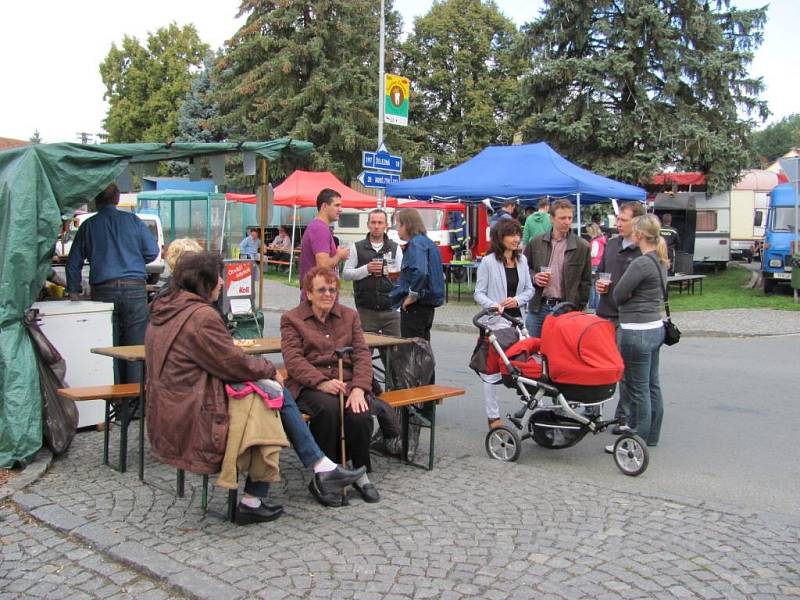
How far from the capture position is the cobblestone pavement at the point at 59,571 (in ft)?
12.7

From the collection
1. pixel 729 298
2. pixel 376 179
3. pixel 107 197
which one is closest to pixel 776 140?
pixel 729 298

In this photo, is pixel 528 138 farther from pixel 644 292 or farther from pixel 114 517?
pixel 114 517

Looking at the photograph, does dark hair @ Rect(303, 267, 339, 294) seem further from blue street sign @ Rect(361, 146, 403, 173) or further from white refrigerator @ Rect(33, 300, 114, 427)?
blue street sign @ Rect(361, 146, 403, 173)

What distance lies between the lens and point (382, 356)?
6.43 meters

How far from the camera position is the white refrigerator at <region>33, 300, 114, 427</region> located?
650cm

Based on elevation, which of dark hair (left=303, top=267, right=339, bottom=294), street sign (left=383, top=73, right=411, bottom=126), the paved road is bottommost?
the paved road

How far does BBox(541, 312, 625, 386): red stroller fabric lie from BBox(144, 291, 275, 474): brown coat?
2.18 m

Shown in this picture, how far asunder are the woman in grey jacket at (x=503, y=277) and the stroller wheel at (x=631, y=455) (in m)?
1.04

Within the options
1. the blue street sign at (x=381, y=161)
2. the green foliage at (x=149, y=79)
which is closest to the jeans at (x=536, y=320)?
the blue street sign at (x=381, y=161)

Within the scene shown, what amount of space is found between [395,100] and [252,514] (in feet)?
40.1

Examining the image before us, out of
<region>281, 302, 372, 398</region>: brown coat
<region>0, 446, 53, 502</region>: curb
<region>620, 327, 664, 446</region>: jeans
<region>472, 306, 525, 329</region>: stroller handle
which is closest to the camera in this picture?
<region>0, 446, 53, 502</region>: curb

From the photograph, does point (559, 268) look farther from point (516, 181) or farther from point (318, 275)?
point (516, 181)

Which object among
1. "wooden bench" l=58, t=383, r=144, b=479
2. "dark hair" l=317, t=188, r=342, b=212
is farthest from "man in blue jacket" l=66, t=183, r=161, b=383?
"dark hair" l=317, t=188, r=342, b=212

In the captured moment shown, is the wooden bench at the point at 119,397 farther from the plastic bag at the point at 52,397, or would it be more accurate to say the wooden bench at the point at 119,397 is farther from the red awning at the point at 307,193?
the red awning at the point at 307,193
